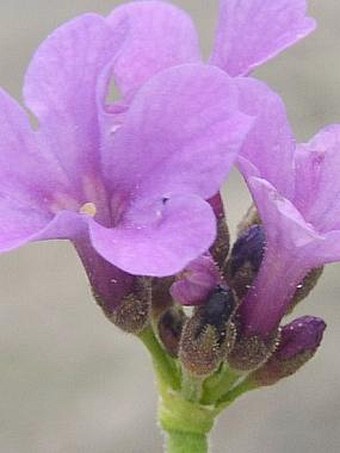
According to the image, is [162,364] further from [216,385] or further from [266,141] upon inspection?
[266,141]

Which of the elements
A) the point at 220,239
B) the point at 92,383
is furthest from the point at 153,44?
the point at 92,383

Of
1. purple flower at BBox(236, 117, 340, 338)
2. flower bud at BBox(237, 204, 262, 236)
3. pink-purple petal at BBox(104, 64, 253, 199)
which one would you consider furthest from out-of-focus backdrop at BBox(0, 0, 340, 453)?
pink-purple petal at BBox(104, 64, 253, 199)

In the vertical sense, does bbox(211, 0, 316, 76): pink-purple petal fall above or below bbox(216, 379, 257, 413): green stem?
above

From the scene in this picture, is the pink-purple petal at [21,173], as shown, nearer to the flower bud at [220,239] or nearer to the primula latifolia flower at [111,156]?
the primula latifolia flower at [111,156]

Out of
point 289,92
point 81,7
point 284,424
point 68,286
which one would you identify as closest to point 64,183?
point 284,424

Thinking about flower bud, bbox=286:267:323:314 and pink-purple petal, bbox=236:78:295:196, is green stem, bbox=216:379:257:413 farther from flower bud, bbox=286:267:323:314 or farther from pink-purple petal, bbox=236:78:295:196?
pink-purple petal, bbox=236:78:295:196

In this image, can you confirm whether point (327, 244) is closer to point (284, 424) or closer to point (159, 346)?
point (159, 346)
